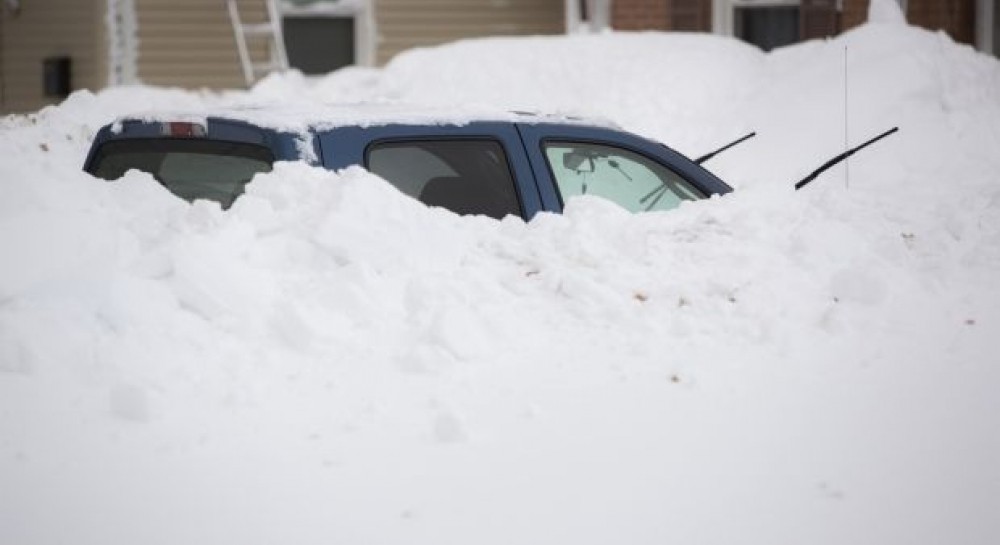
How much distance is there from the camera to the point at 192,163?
626cm

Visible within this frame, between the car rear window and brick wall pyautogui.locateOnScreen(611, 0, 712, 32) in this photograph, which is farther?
brick wall pyautogui.locateOnScreen(611, 0, 712, 32)

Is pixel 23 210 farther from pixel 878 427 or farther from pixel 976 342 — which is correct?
pixel 976 342

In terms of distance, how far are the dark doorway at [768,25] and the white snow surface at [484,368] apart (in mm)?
10379

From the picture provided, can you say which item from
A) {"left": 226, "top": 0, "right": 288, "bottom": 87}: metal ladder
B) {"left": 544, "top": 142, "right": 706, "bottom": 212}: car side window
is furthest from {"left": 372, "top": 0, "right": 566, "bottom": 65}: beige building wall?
{"left": 544, "top": 142, "right": 706, "bottom": 212}: car side window

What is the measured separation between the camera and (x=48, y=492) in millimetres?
4012

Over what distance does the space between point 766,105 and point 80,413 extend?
1014 cm

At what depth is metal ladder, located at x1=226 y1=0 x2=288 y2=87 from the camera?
1605cm

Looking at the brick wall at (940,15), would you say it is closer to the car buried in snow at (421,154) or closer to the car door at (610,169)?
the car door at (610,169)

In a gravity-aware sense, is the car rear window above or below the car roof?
below

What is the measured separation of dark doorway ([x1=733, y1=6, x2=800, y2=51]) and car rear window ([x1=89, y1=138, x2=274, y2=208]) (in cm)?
1126

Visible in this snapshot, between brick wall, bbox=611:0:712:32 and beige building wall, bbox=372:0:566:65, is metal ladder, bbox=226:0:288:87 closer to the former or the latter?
beige building wall, bbox=372:0:566:65

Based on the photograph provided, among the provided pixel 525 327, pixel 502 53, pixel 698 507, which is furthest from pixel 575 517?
pixel 502 53

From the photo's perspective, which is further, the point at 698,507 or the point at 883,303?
the point at 883,303

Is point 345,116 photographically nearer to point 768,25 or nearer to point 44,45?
point 768,25
